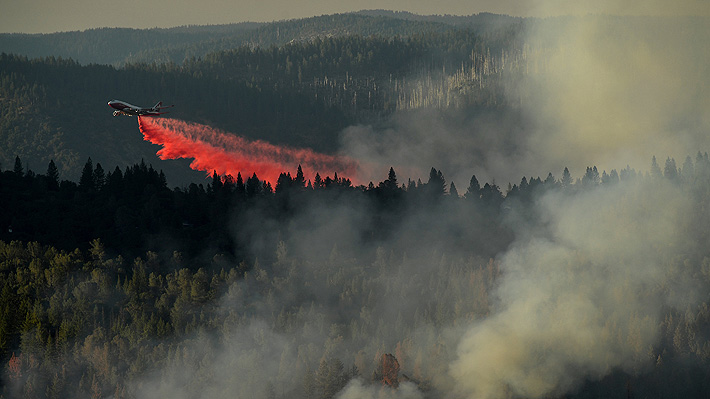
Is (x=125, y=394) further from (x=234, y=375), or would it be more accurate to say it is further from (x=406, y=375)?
(x=406, y=375)

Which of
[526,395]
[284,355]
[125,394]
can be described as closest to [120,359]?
[125,394]

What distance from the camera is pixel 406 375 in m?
195

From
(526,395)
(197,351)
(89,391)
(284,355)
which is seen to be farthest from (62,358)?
(526,395)

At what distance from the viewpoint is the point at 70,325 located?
19700 cm

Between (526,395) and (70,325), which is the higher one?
(70,325)

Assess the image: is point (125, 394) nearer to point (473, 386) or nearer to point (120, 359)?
point (120, 359)

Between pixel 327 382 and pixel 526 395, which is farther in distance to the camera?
pixel 526 395

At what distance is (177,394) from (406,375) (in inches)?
1423

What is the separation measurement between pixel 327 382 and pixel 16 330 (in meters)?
50.2

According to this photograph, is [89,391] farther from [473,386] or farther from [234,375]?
[473,386]

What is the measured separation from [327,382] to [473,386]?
80.6 feet

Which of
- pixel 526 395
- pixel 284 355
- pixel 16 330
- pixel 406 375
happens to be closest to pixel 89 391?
pixel 16 330

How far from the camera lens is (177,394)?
7313 inches

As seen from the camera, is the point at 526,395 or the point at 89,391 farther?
the point at 526,395
